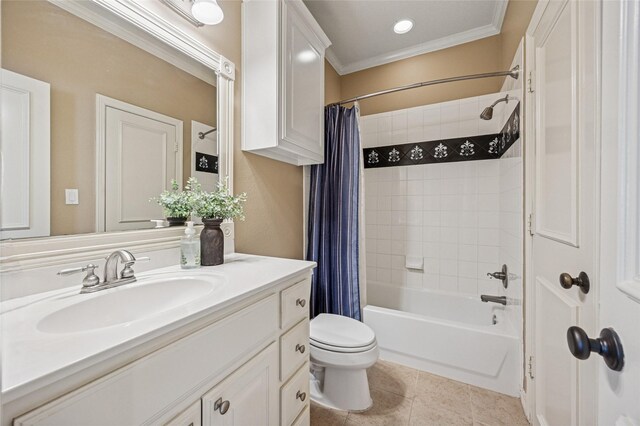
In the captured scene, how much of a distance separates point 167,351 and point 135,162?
76cm

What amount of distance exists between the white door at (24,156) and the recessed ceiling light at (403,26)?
227 cm

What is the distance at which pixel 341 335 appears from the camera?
1543 mm

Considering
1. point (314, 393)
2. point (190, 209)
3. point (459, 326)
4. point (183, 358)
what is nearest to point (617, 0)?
point (183, 358)

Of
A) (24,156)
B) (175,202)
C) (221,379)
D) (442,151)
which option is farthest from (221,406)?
(442,151)

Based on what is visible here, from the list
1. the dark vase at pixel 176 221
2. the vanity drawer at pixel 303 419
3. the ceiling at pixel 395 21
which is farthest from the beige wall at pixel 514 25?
the vanity drawer at pixel 303 419

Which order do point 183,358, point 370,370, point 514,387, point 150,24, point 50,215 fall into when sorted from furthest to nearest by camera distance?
point 370,370, point 514,387, point 150,24, point 50,215, point 183,358

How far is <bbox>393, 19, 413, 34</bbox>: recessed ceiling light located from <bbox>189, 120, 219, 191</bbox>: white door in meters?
1.79

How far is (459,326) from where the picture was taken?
1.69 m

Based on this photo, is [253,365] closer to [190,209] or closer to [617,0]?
[190,209]

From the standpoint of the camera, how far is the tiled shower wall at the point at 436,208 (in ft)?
7.31

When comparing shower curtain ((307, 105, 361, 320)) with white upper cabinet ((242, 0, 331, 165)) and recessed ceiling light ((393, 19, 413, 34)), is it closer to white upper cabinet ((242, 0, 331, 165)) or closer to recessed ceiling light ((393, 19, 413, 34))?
→ white upper cabinet ((242, 0, 331, 165))

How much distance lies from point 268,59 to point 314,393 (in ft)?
6.39

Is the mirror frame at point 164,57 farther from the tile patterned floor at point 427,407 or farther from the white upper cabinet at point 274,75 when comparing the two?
the tile patterned floor at point 427,407

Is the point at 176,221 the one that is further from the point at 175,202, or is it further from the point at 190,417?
the point at 190,417
